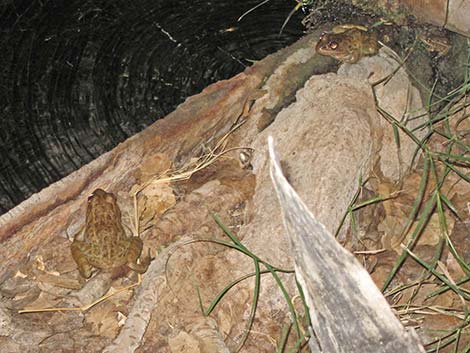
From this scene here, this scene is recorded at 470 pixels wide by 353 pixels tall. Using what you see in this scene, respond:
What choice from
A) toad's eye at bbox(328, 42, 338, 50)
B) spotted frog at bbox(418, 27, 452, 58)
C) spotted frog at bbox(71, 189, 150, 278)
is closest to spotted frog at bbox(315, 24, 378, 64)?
toad's eye at bbox(328, 42, 338, 50)

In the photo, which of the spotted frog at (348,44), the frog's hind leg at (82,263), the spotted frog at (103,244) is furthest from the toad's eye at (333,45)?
the frog's hind leg at (82,263)

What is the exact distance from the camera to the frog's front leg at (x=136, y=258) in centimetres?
305

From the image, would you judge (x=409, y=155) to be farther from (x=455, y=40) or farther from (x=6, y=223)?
(x=6, y=223)

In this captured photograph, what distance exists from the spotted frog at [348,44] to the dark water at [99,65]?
0.76 ft

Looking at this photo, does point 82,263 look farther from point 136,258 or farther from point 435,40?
point 435,40

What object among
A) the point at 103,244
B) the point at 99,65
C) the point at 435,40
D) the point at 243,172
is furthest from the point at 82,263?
the point at 435,40

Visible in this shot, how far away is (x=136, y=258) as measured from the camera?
307 centimetres

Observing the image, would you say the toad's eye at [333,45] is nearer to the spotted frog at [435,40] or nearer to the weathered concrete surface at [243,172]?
the weathered concrete surface at [243,172]

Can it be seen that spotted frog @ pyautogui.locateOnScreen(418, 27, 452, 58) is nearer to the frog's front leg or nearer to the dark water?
the dark water

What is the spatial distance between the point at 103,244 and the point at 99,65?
81 centimetres

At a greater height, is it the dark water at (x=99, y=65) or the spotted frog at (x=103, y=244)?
the dark water at (x=99, y=65)

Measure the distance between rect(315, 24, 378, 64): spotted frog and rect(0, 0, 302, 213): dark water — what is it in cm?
23

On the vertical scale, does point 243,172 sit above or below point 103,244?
below

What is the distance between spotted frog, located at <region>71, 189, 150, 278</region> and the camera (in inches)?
120
